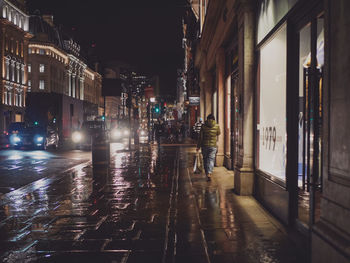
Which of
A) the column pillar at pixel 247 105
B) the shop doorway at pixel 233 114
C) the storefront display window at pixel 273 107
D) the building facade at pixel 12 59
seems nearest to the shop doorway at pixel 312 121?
the storefront display window at pixel 273 107

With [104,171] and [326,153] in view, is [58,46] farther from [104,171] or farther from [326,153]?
[326,153]

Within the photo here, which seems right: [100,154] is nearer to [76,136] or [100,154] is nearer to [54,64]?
[76,136]

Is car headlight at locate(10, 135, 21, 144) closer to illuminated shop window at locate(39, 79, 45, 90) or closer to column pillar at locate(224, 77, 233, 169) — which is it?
column pillar at locate(224, 77, 233, 169)

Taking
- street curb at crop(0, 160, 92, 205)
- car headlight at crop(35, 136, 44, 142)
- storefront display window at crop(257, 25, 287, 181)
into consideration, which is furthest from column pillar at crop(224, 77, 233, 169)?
car headlight at crop(35, 136, 44, 142)

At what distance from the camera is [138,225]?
6.47m

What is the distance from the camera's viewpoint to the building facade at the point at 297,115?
12.9 feet

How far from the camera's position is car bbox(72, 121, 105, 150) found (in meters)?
33.5

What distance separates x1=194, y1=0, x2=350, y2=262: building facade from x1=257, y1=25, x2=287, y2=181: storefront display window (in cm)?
2

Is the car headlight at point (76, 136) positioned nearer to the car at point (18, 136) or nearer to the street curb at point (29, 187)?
the car at point (18, 136)

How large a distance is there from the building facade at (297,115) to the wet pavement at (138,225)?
2.07 ft

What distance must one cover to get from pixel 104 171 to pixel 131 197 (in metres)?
5.44

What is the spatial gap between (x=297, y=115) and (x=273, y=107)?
4.52 feet

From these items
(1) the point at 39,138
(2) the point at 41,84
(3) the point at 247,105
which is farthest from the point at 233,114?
(2) the point at 41,84

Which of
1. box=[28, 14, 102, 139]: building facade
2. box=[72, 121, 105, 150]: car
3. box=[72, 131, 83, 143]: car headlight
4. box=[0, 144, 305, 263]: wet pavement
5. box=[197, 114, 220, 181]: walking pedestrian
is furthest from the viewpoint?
box=[28, 14, 102, 139]: building facade
